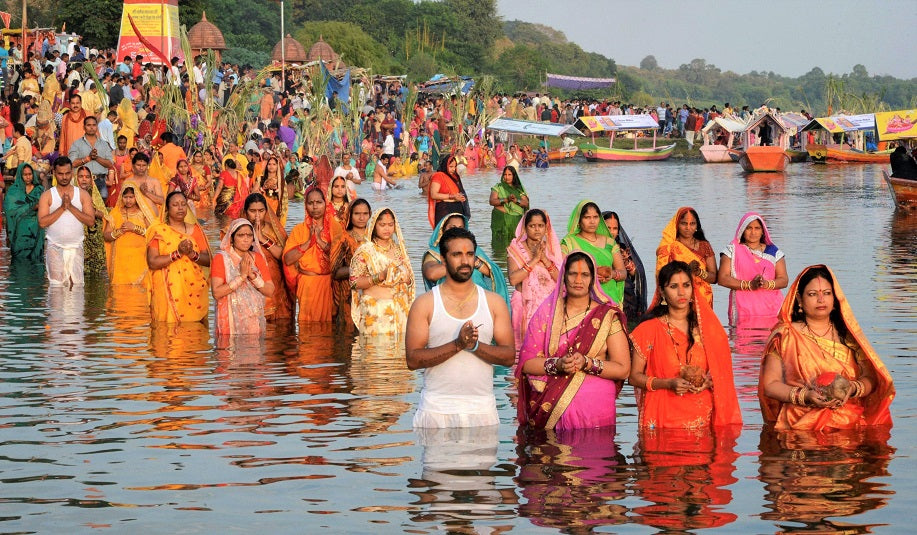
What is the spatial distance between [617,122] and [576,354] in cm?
4131

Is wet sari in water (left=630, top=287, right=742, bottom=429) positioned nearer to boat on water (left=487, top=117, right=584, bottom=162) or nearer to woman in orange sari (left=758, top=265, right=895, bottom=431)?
woman in orange sari (left=758, top=265, right=895, bottom=431)

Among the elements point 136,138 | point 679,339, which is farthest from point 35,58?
point 679,339

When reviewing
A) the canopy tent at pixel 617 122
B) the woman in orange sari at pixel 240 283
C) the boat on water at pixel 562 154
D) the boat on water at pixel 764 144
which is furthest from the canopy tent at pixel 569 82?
the woman in orange sari at pixel 240 283

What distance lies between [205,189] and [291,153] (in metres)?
3.98

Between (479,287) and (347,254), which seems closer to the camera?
(479,287)

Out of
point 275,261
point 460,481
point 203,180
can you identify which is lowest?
point 460,481

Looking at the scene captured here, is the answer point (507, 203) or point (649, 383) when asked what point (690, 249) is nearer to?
point (649, 383)

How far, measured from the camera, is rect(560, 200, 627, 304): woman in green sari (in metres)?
10.3

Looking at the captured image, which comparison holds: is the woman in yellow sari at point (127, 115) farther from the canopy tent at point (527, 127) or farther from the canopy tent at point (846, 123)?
the canopy tent at point (846, 123)

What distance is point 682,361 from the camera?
22.8 ft

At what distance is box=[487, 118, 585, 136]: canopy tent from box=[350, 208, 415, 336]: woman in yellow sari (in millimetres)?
32550

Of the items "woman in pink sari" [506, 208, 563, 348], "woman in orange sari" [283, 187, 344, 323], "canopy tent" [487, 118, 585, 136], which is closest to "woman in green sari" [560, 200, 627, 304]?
"woman in pink sari" [506, 208, 563, 348]

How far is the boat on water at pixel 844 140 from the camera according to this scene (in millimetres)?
42875

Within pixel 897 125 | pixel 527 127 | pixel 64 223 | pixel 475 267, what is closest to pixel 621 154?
pixel 527 127
